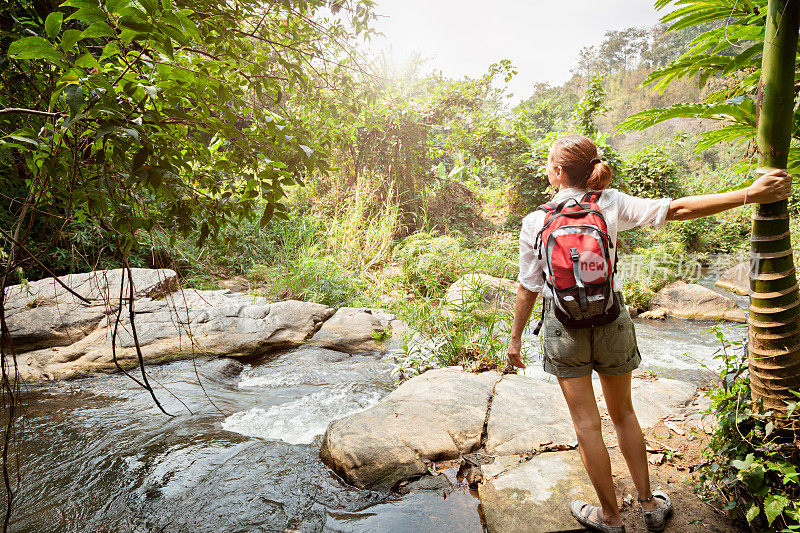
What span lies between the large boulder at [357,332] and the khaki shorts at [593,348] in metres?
3.97

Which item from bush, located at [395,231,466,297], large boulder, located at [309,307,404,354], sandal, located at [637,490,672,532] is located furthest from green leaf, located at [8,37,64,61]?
bush, located at [395,231,466,297]

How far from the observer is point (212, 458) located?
2979mm

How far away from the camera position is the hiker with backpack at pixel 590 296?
1634 millimetres

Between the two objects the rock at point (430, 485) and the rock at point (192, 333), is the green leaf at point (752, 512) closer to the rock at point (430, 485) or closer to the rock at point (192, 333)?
the rock at point (430, 485)

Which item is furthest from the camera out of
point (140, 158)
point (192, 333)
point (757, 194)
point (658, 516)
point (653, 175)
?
point (653, 175)

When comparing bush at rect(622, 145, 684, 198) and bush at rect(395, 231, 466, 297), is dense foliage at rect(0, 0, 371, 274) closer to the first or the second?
bush at rect(395, 231, 466, 297)

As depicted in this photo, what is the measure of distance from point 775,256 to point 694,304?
22.3 feet

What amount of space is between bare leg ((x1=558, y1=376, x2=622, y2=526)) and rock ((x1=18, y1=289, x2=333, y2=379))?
13.7 feet

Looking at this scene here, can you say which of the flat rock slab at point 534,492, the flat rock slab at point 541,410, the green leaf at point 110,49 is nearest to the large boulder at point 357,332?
the flat rock slab at point 541,410

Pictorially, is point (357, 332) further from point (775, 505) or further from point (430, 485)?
point (775, 505)

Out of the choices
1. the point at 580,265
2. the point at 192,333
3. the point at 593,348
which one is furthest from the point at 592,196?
the point at 192,333

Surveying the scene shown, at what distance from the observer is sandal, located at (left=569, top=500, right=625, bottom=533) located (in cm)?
184

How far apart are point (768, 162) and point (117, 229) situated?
8.12ft

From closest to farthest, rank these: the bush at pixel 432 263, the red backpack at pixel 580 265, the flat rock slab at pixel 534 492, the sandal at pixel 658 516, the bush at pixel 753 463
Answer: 1. the bush at pixel 753 463
2. the red backpack at pixel 580 265
3. the sandal at pixel 658 516
4. the flat rock slab at pixel 534 492
5. the bush at pixel 432 263
